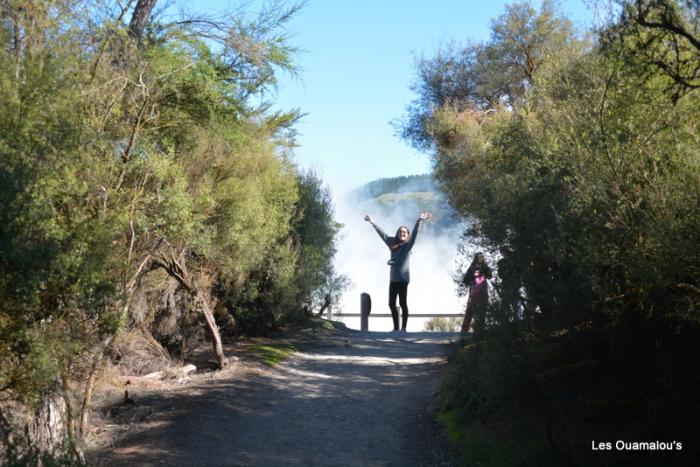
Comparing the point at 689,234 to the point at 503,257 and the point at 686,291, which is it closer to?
the point at 686,291

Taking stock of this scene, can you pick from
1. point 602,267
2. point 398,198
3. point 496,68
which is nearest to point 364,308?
point 496,68

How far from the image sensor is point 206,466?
9.71 m

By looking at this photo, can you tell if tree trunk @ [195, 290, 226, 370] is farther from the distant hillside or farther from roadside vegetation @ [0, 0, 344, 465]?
the distant hillside

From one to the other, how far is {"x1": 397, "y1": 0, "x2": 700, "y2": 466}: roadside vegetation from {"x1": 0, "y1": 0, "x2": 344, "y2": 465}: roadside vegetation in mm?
4617

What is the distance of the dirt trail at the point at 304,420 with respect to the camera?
1023 cm

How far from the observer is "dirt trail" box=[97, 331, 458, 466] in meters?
10.2

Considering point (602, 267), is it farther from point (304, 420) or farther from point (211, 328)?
point (211, 328)

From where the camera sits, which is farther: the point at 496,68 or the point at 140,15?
the point at 496,68

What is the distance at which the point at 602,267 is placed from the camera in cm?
769

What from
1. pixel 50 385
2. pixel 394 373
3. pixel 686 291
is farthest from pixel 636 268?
pixel 394 373

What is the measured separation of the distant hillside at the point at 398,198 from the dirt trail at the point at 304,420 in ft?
152

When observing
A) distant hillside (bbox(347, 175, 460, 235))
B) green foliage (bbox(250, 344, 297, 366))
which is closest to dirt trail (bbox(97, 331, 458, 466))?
green foliage (bbox(250, 344, 297, 366))

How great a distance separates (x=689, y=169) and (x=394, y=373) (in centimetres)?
913

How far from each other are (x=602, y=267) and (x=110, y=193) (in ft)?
18.8
